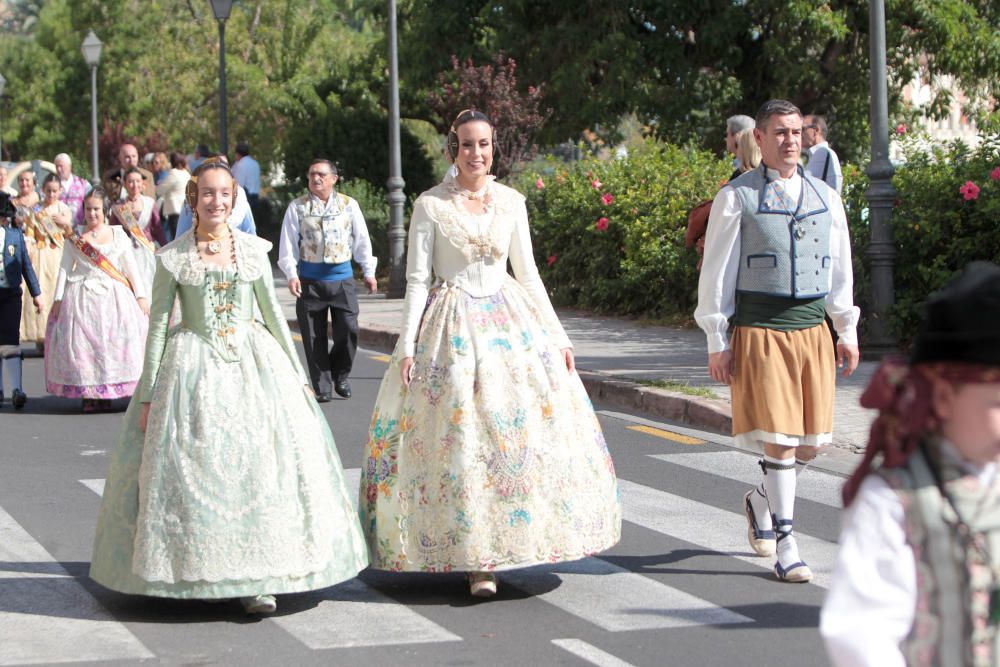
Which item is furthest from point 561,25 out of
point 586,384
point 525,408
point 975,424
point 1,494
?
point 975,424

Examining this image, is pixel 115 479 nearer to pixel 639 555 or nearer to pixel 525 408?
pixel 525 408

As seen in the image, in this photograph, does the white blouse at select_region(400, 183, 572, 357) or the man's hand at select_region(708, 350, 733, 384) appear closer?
the white blouse at select_region(400, 183, 572, 357)

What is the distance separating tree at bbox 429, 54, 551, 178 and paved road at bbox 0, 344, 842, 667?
16.0 m

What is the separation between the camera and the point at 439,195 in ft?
21.8

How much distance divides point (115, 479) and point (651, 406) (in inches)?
233

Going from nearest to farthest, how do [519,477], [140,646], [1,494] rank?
[140,646] < [519,477] < [1,494]

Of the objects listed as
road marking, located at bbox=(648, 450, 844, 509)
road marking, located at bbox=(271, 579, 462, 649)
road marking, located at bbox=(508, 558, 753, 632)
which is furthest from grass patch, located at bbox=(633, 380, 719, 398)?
road marking, located at bbox=(271, 579, 462, 649)

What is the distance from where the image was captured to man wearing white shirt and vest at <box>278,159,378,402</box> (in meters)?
12.2

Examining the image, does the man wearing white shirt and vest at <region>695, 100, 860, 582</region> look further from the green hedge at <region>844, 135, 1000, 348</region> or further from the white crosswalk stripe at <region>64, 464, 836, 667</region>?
the green hedge at <region>844, 135, 1000, 348</region>

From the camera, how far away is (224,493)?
19.6 ft

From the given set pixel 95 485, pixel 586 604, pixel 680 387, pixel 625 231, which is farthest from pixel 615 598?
pixel 625 231

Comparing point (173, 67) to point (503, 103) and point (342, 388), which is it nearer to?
point (503, 103)

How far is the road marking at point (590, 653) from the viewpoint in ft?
18.0

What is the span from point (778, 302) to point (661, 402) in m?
4.78
